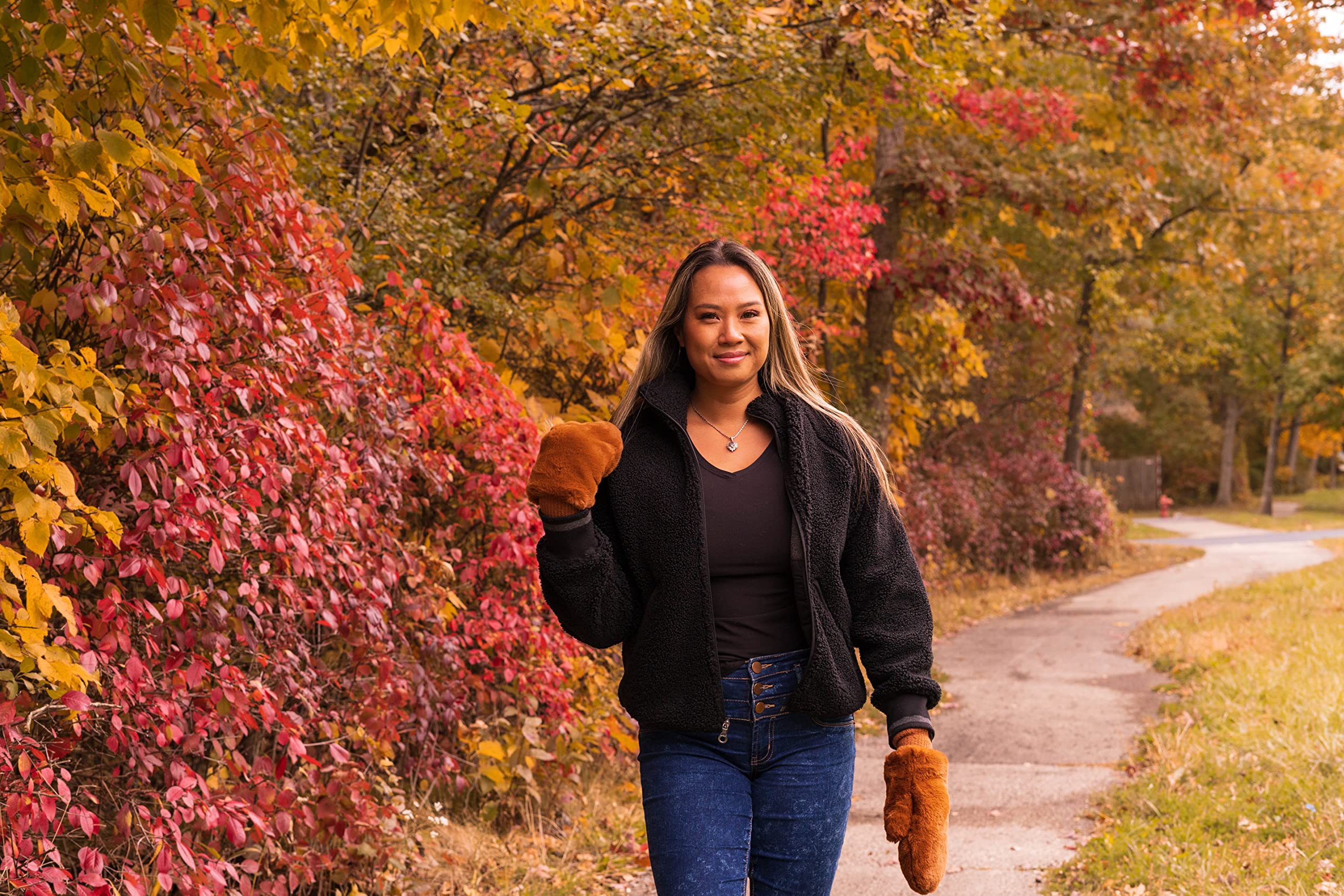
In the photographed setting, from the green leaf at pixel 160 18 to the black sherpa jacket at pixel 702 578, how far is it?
1.45 meters

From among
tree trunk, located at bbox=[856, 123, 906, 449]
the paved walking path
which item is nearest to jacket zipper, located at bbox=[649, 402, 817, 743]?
the paved walking path

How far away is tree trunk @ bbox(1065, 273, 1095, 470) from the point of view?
16.3 meters

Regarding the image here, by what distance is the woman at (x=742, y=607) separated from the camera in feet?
8.07

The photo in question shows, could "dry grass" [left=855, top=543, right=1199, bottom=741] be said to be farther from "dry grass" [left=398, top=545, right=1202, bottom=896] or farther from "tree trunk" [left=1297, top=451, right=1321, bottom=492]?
"tree trunk" [left=1297, top=451, right=1321, bottom=492]

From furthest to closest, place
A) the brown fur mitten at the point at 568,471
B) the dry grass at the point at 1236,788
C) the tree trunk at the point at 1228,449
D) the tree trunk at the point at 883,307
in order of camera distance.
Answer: the tree trunk at the point at 1228,449 < the tree trunk at the point at 883,307 < the dry grass at the point at 1236,788 < the brown fur mitten at the point at 568,471

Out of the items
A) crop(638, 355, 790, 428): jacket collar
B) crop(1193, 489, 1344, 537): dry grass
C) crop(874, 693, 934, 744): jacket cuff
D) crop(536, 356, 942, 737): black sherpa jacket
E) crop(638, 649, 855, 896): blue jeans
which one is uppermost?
crop(638, 355, 790, 428): jacket collar

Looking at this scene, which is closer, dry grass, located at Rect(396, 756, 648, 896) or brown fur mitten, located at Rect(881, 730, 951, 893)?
brown fur mitten, located at Rect(881, 730, 951, 893)

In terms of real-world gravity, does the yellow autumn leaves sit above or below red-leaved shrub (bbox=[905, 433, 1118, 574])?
above

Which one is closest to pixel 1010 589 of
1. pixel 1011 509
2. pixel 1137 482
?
pixel 1011 509

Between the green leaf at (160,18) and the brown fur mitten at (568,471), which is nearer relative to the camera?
the brown fur mitten at (568,471)

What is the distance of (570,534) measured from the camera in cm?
244

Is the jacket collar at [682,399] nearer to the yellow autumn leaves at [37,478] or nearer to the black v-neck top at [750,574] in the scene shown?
the black v-neck top at [750,574]

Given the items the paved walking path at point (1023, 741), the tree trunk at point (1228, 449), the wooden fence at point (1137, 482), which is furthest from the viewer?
the tree trunk at point (1228, 449)

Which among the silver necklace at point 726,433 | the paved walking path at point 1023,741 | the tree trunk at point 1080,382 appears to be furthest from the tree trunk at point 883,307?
the silver necklace at point 726,433
